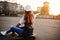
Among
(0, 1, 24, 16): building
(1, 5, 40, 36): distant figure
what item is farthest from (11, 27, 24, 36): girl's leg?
(0, 1, 24, 16): building

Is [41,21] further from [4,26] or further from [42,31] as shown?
[4,26]

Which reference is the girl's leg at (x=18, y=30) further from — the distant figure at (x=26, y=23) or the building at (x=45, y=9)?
the building at (x=45, y=9)

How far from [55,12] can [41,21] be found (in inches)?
4.6

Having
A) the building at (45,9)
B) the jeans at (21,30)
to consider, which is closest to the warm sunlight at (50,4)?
the building at (45,9)

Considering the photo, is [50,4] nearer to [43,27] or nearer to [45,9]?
[45,9]

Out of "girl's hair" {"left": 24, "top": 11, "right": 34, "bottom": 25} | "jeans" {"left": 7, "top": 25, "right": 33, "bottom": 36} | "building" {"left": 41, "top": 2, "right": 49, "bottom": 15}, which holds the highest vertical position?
"building" {"left": 41, "top": 2, "right": 49, "bottom": 15}

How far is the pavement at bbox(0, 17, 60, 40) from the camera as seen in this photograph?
6.39ft

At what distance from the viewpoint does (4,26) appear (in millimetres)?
1997

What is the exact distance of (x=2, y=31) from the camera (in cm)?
199

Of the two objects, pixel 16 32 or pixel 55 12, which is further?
pixel 16 32

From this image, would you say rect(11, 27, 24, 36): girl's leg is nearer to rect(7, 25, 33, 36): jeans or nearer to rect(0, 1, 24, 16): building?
rect(7, 25, 33, 36): jeans

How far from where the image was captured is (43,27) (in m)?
2.01

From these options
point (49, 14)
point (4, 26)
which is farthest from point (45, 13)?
point (4, 26)

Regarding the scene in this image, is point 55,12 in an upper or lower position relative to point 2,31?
upper
